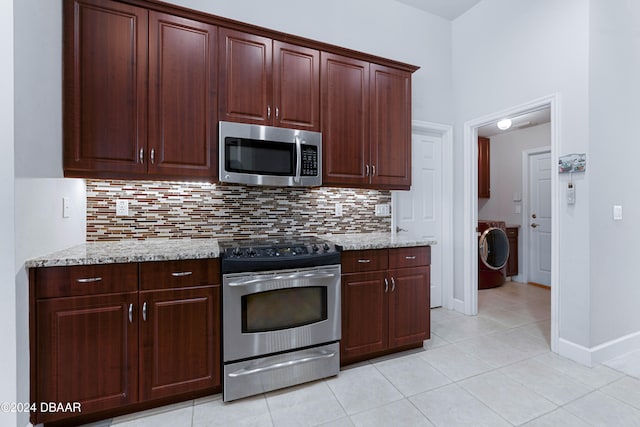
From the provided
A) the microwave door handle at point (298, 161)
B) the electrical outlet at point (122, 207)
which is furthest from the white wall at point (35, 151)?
the microwave door handle at point (298, 161)

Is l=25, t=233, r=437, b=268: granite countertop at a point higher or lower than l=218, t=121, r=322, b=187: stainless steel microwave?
lower

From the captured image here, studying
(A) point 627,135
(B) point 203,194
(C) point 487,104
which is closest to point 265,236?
(B) point 203,194

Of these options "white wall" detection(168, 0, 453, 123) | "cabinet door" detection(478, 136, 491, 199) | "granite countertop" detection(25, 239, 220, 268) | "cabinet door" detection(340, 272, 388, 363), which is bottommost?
"cabinet door" detection(340, 272, 388, 363)

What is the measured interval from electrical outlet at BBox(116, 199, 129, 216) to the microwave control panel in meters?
1.29

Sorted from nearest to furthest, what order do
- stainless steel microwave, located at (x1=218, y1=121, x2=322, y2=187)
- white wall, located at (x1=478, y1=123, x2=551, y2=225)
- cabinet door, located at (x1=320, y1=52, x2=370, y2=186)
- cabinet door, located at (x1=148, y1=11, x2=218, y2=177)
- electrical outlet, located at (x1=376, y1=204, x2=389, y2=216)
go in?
1. cabinet door, located at (x1=148, y1=11, x2=218, y2=177)
2. stainless steel microwave, located at (x1=218, y1=121, x2=322, y2=187)
3. cabinet door, located at (x1=320, y1=52, x2=370, y2=186)
4. electrical outlet, located at (x1=376, y1=204, x2=389, y2=216)
5. white wall, located at (x1=478, y1=123, x2=551, y2=225)

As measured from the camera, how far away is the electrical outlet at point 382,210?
120 inches

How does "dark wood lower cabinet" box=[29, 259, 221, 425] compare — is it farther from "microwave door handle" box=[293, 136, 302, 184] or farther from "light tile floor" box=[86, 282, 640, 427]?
"microwave door handle" box=[293, 136, 302, 184]

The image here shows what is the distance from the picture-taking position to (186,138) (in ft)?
6.54

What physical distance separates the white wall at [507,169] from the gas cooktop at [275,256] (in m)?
4.08

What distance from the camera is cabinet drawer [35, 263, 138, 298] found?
148 cm

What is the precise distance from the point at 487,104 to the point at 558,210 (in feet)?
4.20

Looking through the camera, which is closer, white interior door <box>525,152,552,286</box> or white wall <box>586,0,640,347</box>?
white wall <box>586,0,640,347</box>

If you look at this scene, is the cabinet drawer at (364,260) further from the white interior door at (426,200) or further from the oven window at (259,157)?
the white interior door at (426,200)

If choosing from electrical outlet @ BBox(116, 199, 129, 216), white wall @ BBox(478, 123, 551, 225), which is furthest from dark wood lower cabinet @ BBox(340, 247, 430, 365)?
white wall @ BBox(478, 123, 551, 225)
